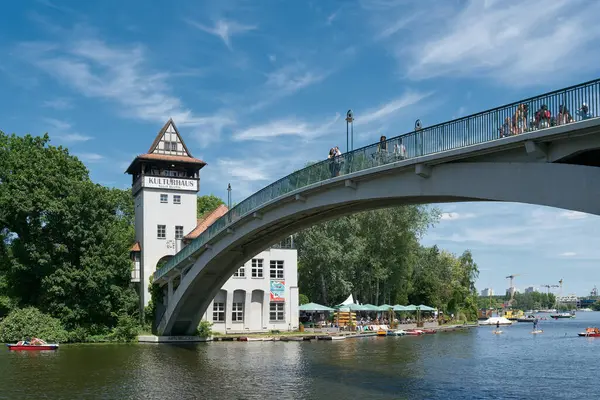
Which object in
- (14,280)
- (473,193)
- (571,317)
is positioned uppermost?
(473,193)

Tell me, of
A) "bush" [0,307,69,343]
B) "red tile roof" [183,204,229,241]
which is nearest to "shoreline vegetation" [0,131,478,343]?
"bush" [0,307,69,343]

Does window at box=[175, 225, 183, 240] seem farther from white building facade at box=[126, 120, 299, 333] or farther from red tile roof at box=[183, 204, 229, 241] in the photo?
red tile roof at box=[183, 204, 229, 241]

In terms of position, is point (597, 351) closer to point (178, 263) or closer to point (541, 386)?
point (541, 386)

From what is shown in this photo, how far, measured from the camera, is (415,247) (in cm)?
6750

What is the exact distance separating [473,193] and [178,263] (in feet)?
85.3

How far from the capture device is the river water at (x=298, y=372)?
21.7 metres

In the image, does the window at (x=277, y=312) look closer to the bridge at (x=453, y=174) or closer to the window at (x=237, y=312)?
the window at (x=237, y=312)

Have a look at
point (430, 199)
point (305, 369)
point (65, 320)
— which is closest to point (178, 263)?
point (65, 320)

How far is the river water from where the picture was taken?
71.1 ft

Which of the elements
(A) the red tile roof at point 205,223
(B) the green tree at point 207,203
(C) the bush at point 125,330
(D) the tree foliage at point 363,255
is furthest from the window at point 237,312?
(B) the green tree at point 207,203

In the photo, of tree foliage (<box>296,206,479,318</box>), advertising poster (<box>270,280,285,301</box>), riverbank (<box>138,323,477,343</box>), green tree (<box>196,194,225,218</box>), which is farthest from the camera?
green tree (<box>196,194,225,218</box>)

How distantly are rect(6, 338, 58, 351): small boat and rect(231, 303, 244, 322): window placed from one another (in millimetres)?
15076

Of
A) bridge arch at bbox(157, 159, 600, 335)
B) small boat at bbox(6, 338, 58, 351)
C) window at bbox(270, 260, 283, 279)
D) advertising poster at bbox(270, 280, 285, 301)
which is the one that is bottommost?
small boat at bbox(6, 338, 58, 351)

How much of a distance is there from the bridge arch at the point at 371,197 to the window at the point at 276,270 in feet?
27.7
